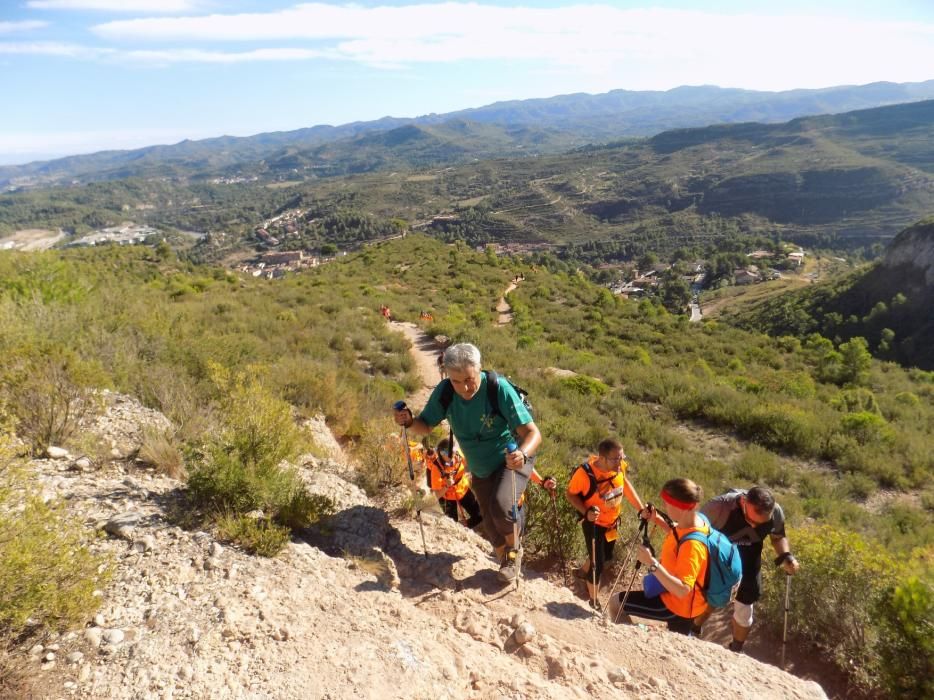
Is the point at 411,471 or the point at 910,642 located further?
the point at 411,471

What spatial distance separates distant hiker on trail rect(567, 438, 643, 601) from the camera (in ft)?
11.9

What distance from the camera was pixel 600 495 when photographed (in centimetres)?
363

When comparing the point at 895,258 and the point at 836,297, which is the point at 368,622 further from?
the point at 895,258

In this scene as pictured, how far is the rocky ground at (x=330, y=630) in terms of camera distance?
2.23 metres

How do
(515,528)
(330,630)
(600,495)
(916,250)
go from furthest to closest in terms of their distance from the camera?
(916,250), (600,495), (515,528), (330,630)

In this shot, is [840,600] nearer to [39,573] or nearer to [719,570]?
[719,570]

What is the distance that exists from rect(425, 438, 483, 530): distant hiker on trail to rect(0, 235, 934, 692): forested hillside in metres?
0.59

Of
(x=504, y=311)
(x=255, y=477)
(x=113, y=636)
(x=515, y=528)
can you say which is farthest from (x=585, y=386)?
(x=504, y=311)

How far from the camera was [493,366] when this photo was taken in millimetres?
11836

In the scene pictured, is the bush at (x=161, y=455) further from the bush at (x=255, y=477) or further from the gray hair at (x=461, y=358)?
the gray hair at (x=461, y=358)

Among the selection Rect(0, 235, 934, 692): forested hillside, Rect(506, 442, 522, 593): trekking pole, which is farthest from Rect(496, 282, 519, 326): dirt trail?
Rect(506, 442, 522, 593): trekking pole

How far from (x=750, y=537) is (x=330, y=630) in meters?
2.88

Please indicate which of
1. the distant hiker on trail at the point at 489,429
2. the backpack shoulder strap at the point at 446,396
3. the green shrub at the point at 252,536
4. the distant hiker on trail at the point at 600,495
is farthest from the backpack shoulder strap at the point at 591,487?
the green shrub at the point at 252,536

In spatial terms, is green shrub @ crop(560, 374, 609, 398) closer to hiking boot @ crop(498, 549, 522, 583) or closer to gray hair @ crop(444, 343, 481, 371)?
hiking boot @ crop(498, 549, 522, 583)
